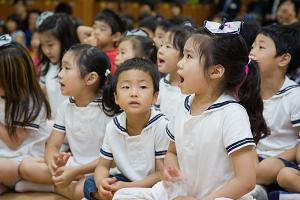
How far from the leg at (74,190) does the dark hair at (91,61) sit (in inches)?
16.7

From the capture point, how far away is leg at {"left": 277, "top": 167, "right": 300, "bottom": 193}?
1.90m

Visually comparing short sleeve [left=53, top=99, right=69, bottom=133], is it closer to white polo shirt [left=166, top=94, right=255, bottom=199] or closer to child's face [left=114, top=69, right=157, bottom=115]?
child's face [left=114, top=69, right=157, bottom=115]

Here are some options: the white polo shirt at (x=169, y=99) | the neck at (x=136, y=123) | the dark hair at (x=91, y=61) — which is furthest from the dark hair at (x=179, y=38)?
the neck at (x=136, y=123)

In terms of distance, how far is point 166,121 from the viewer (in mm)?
1957

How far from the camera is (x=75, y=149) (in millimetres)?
2217

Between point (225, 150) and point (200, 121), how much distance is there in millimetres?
121

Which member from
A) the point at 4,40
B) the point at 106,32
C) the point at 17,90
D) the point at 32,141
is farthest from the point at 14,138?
the point at 106,32

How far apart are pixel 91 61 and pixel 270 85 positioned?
80 cm

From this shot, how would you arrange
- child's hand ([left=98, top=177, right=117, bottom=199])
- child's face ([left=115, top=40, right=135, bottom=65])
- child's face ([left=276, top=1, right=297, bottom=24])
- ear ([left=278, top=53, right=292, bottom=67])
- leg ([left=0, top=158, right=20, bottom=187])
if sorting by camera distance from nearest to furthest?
child's hand ([left=98, top=177, right=117, bottom=199]) → leg ([left=0, top=158, right=20, bottom=187]) → ear ([left=278, top=53, right=292, bottom=67]) → child's face ([left=115, top=40, right=135, bottom=65]) → child's face ([left=276, top=1, right=297, bottom=24])

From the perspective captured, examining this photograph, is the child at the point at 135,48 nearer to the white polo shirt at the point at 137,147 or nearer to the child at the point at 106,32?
the child at the point at 106,32

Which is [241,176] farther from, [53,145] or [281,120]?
[53,145]

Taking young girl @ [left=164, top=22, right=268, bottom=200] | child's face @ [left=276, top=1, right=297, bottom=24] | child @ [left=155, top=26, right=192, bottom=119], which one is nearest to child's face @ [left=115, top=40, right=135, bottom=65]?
child @ [left=155, top=26, right=192, bottom=119]

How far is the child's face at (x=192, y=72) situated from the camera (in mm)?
1625

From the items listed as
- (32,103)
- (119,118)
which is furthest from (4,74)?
(119,118)
